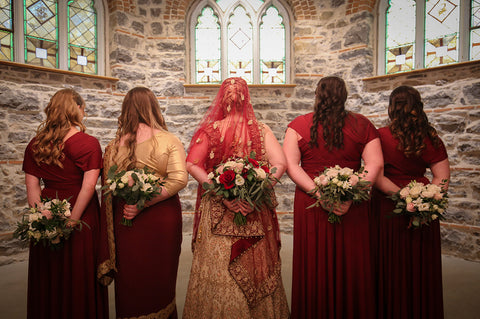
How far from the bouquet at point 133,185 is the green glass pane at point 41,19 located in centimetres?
454

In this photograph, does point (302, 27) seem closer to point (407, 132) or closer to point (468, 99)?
point (468, 99)

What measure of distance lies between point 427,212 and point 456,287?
2139 millimetres

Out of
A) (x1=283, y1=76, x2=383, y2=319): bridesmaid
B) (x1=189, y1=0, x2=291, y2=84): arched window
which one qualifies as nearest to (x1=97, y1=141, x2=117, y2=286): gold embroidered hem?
(x1=283, y1=76, x2=383, y2=319): bridesmaid

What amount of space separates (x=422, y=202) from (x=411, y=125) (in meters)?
0.65

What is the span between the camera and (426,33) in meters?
5.49

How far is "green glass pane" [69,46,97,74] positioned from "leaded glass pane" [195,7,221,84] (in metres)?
1.94

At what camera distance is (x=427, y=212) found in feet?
7.84

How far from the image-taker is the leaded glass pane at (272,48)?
6527mm

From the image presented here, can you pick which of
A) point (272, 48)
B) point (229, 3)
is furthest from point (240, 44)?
point (229, 3)

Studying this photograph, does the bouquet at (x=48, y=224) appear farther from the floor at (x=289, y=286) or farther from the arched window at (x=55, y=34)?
the arched window at (x=55, y=34)

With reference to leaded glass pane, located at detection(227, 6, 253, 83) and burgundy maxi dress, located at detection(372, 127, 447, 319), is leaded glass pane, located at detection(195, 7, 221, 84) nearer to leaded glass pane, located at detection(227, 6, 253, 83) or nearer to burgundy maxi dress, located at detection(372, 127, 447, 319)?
leaded glass pane, located at detection(227, 6, 253, 83)

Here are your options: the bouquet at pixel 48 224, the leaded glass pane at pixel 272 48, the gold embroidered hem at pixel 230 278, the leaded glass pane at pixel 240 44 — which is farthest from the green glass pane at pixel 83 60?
the gold embroidered hem at pixel 230 278

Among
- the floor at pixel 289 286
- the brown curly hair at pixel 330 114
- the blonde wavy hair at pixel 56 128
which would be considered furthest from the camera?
the floor at pixel 289 286

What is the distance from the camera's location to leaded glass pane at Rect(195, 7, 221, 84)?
6.52 meters
